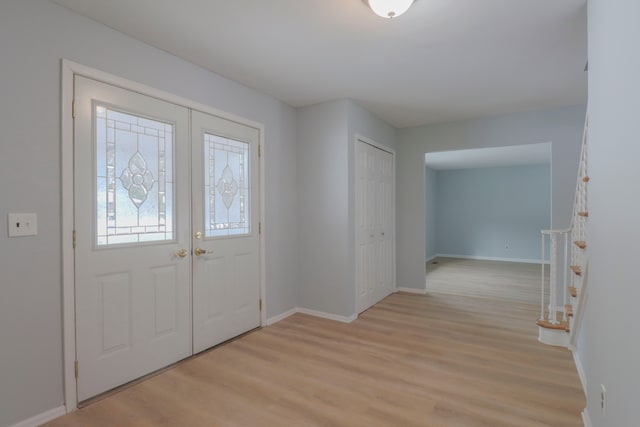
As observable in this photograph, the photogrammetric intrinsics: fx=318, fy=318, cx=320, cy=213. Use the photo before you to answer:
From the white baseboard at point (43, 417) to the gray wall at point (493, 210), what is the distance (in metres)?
Answer: 8.84

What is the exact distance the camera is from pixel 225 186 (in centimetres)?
313

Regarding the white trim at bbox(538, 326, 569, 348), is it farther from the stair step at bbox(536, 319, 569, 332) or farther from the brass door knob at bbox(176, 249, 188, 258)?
the brass door knob at bbox(176, 249, 188, 258)

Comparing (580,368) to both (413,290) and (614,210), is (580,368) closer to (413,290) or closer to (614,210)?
(614,210)

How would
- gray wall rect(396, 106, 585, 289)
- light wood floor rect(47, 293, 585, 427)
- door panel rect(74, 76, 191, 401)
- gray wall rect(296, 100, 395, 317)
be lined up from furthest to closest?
gray wall rect(396, 106, 585, 289) < gray wall rect(296, 100, 395, 317) < door panel rect(74, 76, 191, 401) < light wood floor rect(47, 293, 585, 427)

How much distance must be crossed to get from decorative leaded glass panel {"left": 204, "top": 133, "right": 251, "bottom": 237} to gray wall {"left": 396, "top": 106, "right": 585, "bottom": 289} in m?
2.74

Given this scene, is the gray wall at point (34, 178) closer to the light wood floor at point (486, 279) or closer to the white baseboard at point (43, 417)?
the white baseboard at point (43, 417)

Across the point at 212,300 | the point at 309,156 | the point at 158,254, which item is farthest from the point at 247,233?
the point at 309,156

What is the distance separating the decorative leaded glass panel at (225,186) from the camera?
297cm

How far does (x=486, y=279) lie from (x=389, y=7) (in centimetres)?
547

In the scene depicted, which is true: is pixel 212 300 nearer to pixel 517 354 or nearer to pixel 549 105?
pixel 517 354

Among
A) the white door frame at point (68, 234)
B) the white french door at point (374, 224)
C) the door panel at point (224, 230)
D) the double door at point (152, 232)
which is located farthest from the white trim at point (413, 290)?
the white door frame at point (68, 234)

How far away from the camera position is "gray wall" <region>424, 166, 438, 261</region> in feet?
27.7

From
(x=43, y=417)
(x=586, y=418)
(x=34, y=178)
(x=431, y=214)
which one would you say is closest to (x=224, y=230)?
(x=34, y=178)

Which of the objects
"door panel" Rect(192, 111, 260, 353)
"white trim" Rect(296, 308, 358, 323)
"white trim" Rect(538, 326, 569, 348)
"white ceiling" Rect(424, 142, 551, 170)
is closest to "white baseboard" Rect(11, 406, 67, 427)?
"door panel" Rect(192, 111, 260, 353)
